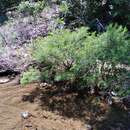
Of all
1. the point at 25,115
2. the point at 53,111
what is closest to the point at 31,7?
the point at 53,111

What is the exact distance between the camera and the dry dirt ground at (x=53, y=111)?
6.05m

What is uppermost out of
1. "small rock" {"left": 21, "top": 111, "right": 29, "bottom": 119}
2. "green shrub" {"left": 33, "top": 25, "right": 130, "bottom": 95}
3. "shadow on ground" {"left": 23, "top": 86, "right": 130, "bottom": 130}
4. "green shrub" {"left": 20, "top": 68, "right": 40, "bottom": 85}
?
"green shrub" {"left": 33, "top": 25, "right": 130, "bottom": 95}

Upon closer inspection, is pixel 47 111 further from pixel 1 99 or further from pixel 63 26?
pixel 63 26

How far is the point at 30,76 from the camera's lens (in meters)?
6.73

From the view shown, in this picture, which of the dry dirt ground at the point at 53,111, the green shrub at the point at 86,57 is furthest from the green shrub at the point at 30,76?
the dry dirt ground at the point at 53,111

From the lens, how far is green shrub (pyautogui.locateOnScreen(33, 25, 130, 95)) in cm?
627

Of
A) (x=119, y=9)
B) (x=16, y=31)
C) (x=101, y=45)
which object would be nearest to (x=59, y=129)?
(x=101, y=45)

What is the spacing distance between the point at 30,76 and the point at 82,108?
1.10 meters

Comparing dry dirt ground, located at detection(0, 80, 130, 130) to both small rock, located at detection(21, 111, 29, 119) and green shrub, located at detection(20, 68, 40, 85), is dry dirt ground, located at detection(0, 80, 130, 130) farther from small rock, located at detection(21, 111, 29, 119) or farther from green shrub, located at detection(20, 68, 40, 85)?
green shrub, located at detection(20, 68, 40, 85)

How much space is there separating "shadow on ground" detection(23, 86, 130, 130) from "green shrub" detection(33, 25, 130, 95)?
0.28 metres

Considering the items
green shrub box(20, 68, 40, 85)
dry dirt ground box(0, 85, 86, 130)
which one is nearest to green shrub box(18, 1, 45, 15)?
green shrub box(20, 68, 40, 85)

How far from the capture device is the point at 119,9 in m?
8.48

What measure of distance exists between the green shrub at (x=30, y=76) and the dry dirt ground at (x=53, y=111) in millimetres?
264

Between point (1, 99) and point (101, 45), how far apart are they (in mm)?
2009
